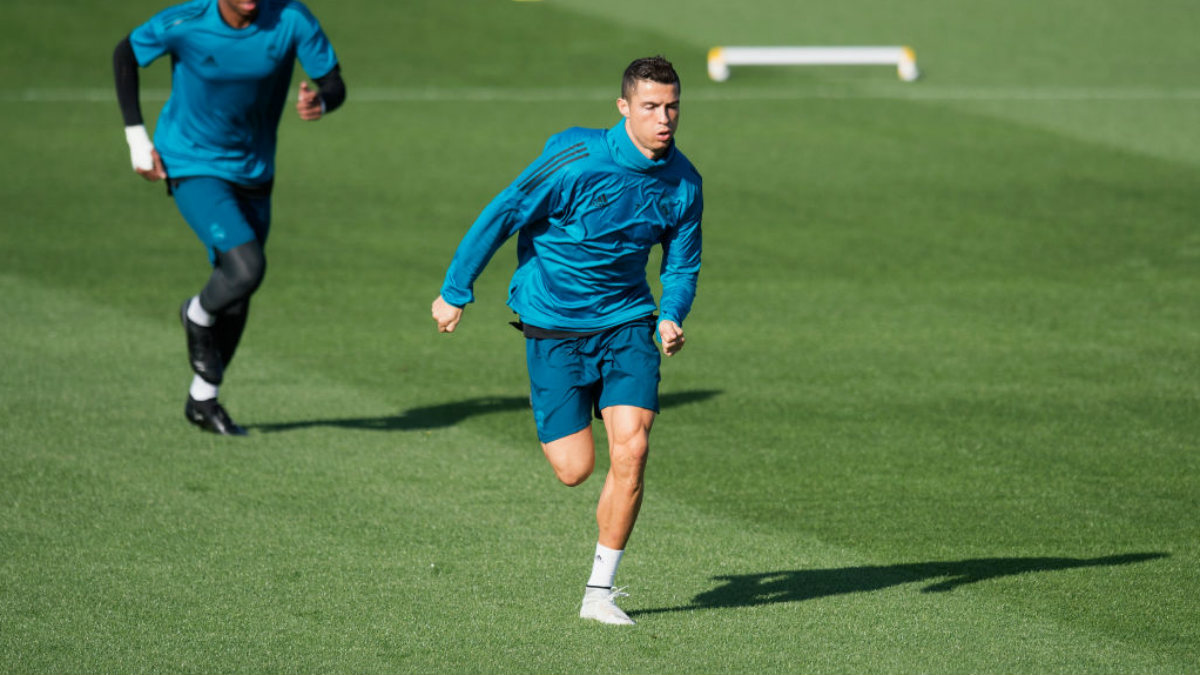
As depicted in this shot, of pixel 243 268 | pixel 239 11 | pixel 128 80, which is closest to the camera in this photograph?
pixel 239 11

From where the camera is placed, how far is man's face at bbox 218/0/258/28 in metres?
8.73

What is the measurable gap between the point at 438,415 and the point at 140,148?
231 centimetres

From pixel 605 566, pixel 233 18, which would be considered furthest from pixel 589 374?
pixel 233 18

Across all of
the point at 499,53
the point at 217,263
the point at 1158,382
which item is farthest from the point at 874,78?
the point at 217,263

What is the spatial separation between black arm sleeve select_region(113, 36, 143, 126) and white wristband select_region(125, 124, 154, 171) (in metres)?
0.06

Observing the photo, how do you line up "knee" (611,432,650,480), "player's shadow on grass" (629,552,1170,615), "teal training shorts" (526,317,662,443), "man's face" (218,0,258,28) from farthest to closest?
1. "man's face" (218,0,258,28)
2. "player's shadow on grass" (629,552,1170,615)
3. "teal training shorts" (526,317,662,443)
4. "knee" (611,432,650,480)

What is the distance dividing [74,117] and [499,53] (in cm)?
635

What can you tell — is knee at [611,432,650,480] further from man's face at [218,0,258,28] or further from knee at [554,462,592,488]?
man's face at [218,0,258,28]

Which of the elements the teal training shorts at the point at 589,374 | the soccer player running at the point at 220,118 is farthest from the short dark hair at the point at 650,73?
the soccer player running at the point at 220,118

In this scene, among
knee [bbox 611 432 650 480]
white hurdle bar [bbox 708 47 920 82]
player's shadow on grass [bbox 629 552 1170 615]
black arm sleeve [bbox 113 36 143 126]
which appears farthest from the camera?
white hurdle bar [bbox 708 47 920 82]

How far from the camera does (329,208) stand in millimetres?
15461

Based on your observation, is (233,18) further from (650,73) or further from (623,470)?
(623,470)

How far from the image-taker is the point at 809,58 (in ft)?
71.6

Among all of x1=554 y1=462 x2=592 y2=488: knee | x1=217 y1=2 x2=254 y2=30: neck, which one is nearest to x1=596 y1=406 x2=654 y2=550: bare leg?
x1=554 y1=462 x2=592 y2=488: knee
